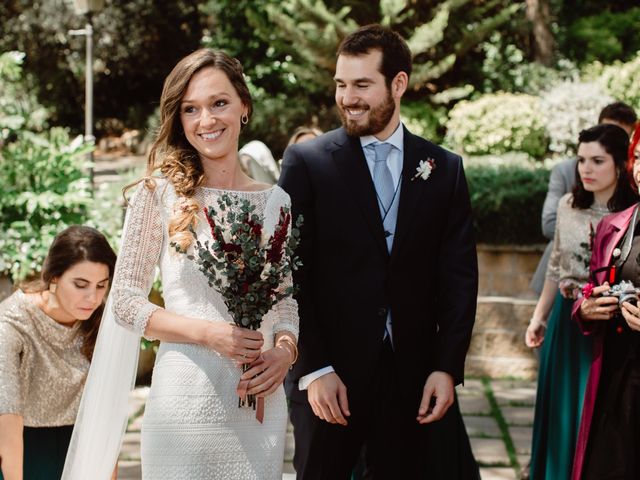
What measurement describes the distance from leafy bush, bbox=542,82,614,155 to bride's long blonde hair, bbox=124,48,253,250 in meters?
10.7

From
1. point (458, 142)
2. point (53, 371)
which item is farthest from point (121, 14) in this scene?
point (53, 371)

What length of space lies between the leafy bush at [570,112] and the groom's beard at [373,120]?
1004 centimetres

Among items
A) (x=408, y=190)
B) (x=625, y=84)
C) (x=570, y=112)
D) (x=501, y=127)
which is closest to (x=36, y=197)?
(x=408, y=190)

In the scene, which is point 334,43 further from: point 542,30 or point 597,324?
point 597,324

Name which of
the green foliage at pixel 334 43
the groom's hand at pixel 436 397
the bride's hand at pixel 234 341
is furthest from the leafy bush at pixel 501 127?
the bride's hand at pixel 234 341

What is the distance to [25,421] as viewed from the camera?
350 cm

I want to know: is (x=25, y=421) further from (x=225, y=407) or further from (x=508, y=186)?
(x=508, y=186)

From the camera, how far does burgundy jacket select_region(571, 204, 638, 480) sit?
3.79 m

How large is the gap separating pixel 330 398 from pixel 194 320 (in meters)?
0.72

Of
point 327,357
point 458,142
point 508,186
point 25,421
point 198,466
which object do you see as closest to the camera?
point 198,466

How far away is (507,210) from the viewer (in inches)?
329

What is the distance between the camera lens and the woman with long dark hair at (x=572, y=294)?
4707mm

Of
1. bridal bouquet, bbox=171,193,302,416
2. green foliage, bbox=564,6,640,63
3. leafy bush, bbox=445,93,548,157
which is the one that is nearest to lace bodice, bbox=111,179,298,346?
bridal bouquet, bbox=171,193,302,416

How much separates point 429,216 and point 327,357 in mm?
602
